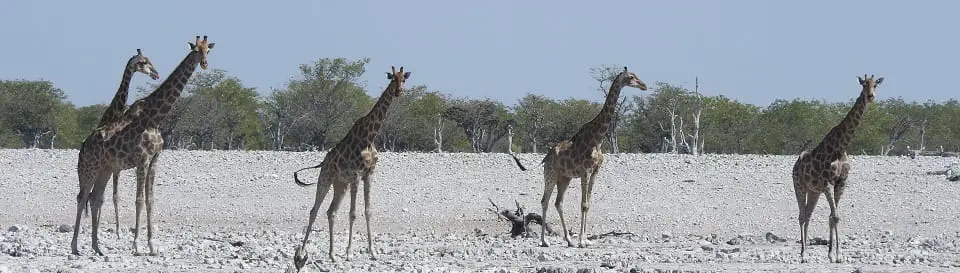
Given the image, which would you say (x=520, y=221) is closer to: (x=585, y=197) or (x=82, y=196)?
(x=585, y=197)

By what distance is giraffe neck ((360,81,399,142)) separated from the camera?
47.5ft

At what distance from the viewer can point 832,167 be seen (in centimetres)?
1501

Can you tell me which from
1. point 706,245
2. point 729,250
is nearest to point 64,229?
point 706,245

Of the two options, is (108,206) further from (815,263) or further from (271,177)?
(815,263)

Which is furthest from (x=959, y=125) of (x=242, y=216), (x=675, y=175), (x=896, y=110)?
(x=242, y=216)

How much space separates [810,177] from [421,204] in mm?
9057

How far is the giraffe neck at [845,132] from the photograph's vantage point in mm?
15180

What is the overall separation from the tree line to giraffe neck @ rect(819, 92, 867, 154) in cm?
3072

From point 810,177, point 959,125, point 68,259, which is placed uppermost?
point 959,125

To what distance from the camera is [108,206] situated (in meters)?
22.4

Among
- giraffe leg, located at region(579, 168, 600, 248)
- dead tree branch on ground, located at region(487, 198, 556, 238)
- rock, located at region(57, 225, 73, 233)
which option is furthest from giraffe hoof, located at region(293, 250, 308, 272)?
rock, located at region(57, 225, 73, 233)

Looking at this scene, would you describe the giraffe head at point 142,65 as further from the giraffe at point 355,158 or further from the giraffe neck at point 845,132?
the giraffe neck at point 845,132

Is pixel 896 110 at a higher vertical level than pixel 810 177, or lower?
higher

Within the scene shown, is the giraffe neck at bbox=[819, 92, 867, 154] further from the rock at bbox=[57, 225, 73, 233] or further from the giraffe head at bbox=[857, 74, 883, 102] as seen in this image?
the rock at bbox=[57, 225, 73, 233]
